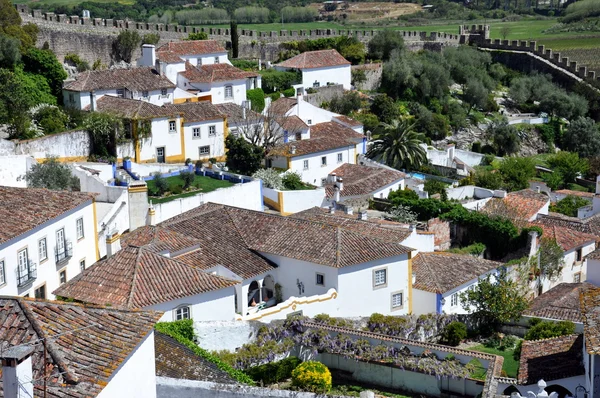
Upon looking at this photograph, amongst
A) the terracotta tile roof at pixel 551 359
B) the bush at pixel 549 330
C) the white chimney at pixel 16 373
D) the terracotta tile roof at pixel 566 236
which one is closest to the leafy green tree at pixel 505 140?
the terracotta tile roof at pixel 566 236

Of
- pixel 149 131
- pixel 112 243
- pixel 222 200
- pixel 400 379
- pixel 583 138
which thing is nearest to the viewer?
pixel 400 379

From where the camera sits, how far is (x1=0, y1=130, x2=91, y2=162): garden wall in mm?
35375

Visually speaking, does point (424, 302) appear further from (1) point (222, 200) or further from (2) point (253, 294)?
(1) point (222, 200)

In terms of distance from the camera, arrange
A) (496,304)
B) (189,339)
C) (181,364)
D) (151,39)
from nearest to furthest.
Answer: (181,364), (189,339), (496,304), (151,39)

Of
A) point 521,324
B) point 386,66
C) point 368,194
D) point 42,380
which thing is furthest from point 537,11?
point 42,380

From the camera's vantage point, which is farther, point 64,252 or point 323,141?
point 323,141

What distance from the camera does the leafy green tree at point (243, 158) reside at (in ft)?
133

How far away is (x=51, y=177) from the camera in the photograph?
31.4 meters

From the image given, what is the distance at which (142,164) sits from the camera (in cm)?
3784

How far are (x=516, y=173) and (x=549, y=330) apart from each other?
26032 mm

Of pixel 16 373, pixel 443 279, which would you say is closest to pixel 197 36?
pixel 443 279

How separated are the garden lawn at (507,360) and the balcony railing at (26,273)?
10.8 metres

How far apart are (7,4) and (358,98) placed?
62.7 feet

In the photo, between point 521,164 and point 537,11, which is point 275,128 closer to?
point 521,164
